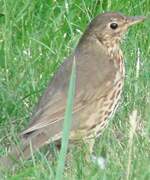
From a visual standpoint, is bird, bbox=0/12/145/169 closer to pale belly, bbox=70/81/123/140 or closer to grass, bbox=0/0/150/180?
pale belly, bbox=70/81/123/140

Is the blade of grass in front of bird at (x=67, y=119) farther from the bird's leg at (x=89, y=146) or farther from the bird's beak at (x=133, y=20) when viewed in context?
the bird's beak at (x=133, y=20)

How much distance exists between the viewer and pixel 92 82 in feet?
21.5

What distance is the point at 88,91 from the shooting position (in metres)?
6.51

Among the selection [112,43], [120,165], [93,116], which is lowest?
[120,165]

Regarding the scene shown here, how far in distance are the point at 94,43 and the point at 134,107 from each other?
517 millimetres

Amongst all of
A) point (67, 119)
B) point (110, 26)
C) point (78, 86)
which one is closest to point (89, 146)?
point (78, 86)

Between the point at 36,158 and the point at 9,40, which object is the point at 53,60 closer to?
the point at 9,40

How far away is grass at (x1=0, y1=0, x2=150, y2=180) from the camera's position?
5676 millimetres

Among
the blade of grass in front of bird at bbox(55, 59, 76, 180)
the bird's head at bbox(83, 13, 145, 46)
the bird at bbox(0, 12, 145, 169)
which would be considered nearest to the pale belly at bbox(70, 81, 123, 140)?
the bird at bbox(0, 12, 145, 169)

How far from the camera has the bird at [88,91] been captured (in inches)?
246

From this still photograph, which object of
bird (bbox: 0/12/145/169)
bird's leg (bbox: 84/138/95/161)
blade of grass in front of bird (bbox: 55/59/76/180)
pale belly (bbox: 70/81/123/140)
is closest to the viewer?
blade of grass in front of bird (bbox: 55/59/76/180)

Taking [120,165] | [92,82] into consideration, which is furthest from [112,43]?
[120,165]

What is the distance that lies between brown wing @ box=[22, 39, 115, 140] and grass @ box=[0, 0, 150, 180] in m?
0.21

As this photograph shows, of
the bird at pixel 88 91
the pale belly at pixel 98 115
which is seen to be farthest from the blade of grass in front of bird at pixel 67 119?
the pale belly at pixel 98 115
